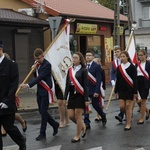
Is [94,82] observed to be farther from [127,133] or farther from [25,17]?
[25,17]

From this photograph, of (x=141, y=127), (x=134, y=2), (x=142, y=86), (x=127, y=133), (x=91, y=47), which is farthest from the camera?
(x=134, y=2)

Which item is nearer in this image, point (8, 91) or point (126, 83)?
point (8, 91)

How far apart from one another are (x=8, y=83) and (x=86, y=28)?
17.3 metres

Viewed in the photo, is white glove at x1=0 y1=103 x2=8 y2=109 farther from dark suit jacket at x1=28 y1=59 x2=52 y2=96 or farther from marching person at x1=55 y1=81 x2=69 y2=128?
marching person at x1=55 y1=81 x2=69 y2=128

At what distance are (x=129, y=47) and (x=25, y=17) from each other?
29.3 feet

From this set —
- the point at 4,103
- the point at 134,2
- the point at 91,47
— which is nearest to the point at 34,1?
the point at 91,47

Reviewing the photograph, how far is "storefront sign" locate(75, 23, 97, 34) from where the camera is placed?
77.7 feet

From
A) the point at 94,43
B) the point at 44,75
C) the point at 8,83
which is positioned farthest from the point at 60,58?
the point at 94,43

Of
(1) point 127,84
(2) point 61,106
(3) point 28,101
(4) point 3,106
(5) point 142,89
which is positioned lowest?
(3) point 28,101

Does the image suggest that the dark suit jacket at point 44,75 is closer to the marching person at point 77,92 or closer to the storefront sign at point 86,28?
the marching person at point 77,92

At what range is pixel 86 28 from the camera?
24.3m

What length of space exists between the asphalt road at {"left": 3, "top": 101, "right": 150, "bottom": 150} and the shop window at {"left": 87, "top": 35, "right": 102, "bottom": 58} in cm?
1410

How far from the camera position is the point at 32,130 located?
1066 centimetres

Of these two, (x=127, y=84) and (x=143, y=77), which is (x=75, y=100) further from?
(x=143, y=77)
